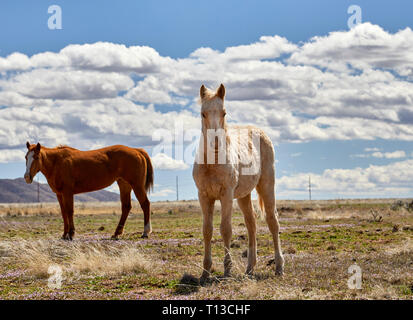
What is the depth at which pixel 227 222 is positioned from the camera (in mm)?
9180

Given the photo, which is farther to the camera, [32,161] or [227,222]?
[32,161]

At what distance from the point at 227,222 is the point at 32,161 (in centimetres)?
1103

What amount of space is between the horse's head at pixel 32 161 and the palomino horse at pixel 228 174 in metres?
9.80

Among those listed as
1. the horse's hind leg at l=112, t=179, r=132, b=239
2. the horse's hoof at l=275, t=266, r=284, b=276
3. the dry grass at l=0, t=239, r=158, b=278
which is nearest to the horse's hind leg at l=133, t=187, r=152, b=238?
the horse's hind leg at l=112, t=179, r=132, b=239

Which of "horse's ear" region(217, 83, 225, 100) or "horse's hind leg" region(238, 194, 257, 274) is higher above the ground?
"horse's ear" region(217, 83, 225, 100)

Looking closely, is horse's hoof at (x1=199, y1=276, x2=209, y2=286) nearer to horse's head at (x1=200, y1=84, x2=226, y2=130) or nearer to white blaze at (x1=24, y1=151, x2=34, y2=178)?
horse's head at (x1=200, y1=84, x2=226, y2=130)

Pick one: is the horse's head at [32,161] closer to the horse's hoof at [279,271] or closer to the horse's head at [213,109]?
the horse's hoof at [279,271]

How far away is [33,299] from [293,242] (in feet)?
34.1

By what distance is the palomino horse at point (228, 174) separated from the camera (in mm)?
8750

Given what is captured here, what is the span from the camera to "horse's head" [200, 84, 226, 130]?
28.1 feet

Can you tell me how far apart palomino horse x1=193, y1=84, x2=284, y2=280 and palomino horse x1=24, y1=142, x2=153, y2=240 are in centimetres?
931

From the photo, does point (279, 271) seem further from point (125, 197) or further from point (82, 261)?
point (125, 197)

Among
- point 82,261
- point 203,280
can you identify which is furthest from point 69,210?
point 203,280
